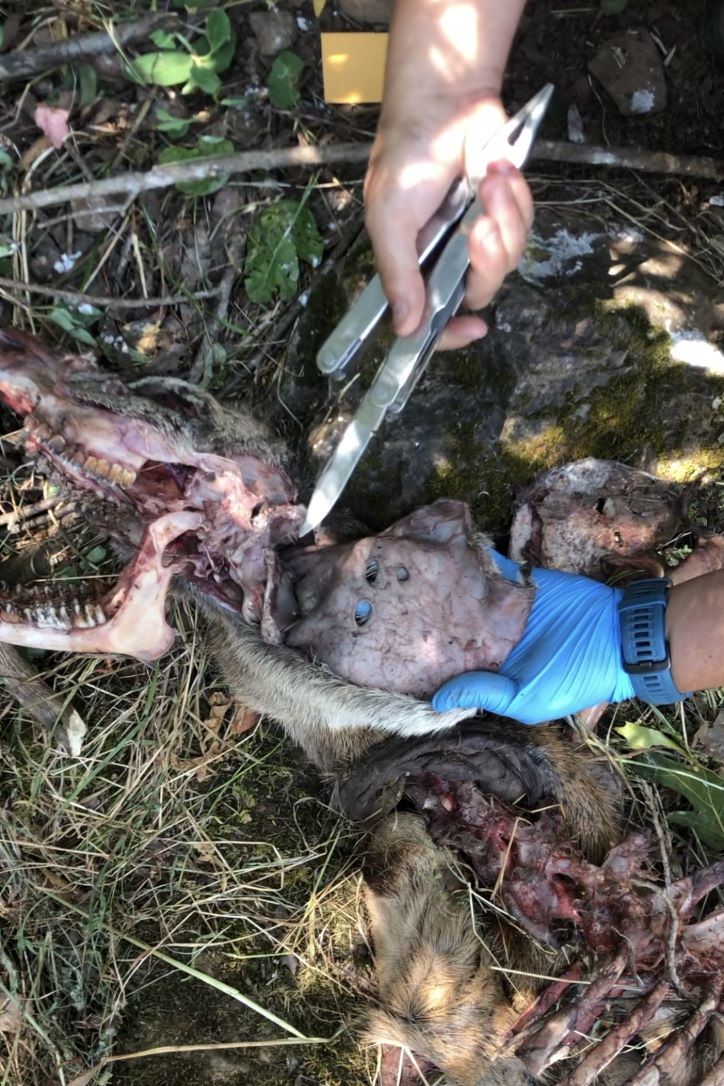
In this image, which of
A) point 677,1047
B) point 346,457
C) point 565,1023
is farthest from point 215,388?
point 677,1047

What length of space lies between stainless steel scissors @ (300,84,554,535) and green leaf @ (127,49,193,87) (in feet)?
5.40

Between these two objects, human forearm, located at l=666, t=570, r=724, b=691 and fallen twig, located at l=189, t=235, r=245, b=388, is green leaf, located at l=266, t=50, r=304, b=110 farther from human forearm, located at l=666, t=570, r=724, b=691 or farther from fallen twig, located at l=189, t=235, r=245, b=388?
human forearm, located at l=666, t=570, r=724, b=691

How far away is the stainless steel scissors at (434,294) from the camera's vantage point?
2465 mm

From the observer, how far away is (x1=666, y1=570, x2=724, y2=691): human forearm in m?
2.96

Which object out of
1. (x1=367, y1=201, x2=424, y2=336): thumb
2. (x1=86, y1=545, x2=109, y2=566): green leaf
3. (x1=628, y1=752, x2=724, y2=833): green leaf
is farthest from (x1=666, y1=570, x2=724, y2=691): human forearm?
(x1=86, y1=545, x2=109, y2=566): green leaf

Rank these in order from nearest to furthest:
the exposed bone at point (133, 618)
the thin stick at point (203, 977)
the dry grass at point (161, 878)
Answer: the exposed bone at point (133, 618) → the thin stick at point (203, 977) → the dry grass at point (161, 878)

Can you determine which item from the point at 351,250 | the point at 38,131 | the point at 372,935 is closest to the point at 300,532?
the point at 351,250

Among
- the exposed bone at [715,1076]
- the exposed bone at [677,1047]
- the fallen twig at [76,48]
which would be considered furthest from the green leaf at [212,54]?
the exposed bone at [715,1076]

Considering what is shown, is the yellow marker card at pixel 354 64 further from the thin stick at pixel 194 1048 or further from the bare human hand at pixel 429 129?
the thin stick at pixel 194 1048

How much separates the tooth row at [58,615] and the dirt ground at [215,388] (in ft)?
2.91

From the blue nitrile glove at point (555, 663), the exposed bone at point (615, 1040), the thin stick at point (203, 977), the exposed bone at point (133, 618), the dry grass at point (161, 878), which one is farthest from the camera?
the dry grass at point (161, 878)

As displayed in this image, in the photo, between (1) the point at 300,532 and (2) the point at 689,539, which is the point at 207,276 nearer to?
(1) the point at 300,532

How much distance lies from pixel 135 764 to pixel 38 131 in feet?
9.09

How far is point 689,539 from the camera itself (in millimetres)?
3688
